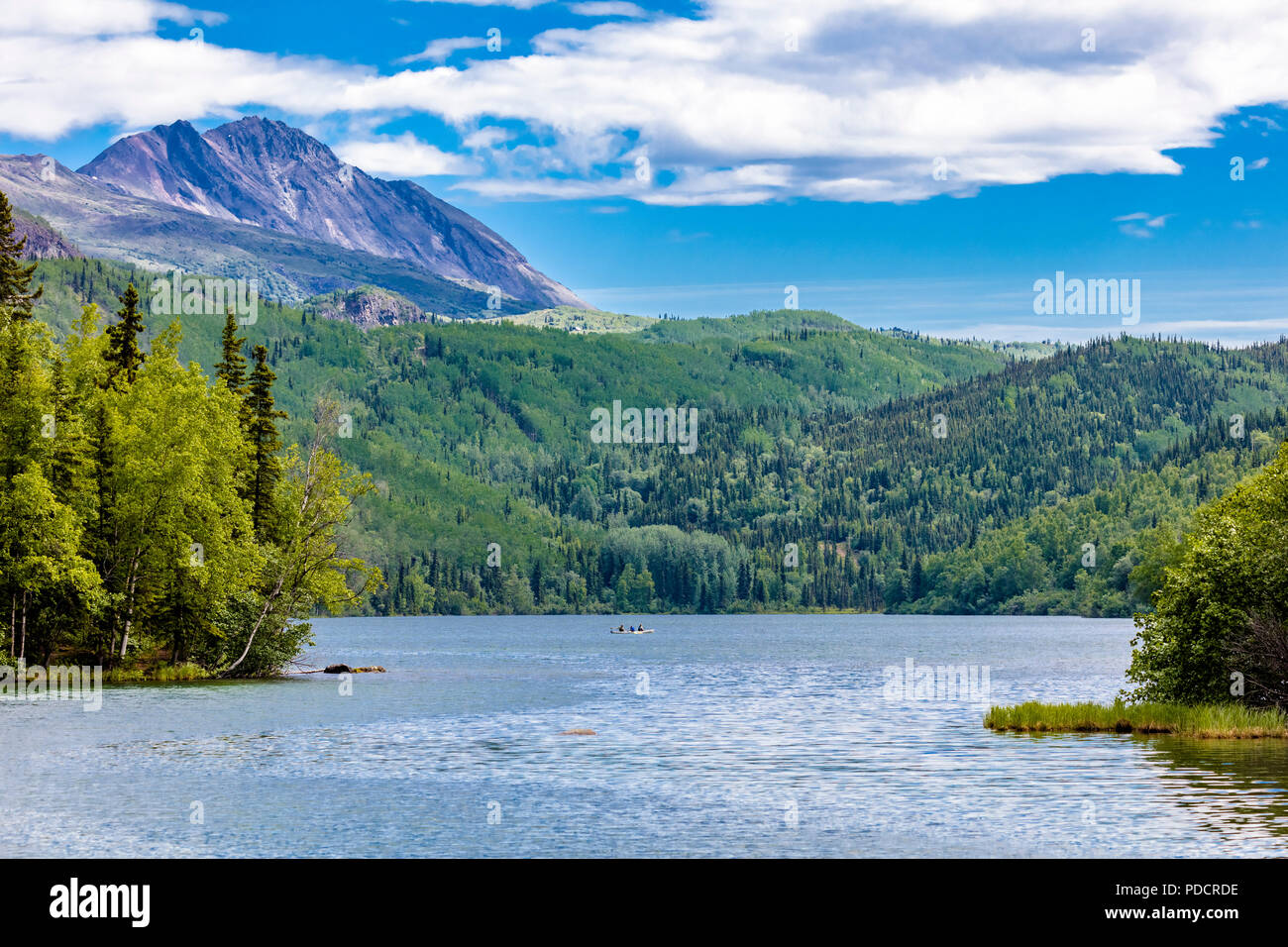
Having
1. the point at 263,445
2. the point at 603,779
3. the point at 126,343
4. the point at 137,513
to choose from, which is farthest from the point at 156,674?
the point at 603,779

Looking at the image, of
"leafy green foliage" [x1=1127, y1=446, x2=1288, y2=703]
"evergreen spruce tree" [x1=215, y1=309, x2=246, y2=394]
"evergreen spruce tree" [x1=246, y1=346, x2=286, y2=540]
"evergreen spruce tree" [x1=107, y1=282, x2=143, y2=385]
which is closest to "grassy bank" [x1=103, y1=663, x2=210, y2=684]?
"evergreen spruce tree" [x1=246, y1=346, x2=286, y2=540]

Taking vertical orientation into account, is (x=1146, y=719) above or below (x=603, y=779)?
above

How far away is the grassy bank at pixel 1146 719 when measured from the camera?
61125 mm

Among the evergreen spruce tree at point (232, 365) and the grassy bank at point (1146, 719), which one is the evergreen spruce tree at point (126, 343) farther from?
the grassy bank at point (1146, 719)

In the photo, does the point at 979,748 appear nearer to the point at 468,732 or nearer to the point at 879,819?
the point at 879,819

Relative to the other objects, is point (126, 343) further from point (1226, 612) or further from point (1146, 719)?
point (1226, 612)

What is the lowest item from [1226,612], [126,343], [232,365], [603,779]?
[603,779]

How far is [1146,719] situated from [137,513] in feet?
207

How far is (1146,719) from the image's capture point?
65.6 metres

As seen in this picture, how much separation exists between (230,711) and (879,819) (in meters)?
48.5

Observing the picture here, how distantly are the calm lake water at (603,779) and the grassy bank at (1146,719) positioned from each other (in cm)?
123

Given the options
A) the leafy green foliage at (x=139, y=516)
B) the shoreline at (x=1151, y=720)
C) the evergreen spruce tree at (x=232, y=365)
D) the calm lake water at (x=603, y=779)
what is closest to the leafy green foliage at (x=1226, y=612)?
the shoreline at (x=1151, y=720)

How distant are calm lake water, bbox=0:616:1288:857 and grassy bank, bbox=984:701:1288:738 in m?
1.23
